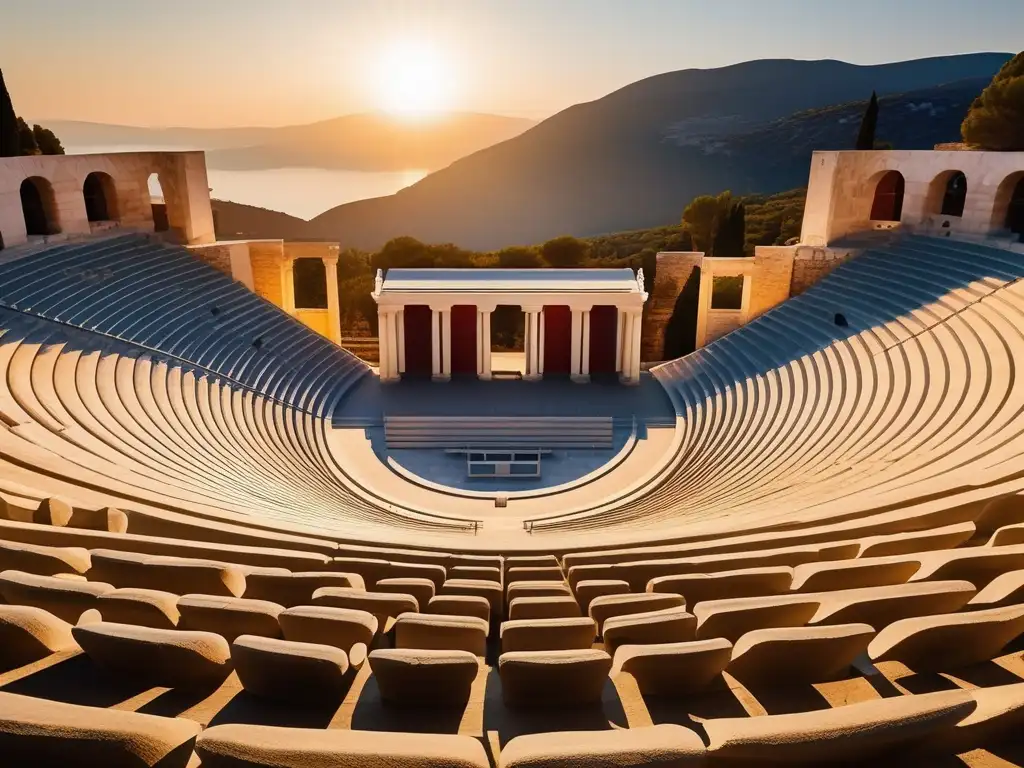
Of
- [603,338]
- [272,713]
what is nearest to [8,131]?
[603,338]

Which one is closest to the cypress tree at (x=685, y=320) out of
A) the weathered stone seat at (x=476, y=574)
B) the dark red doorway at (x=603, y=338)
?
the dark red doorway at (x=603, y=338)

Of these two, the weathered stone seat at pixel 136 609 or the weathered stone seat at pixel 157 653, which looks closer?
the weathered stone seat at pixel 157 653

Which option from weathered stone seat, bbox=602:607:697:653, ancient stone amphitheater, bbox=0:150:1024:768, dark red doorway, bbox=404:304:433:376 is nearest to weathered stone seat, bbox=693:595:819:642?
ancient stone amphitheater, bbox=0:150:1024:768

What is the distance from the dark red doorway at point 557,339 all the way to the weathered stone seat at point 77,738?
2314 cm

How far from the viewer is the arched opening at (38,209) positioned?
22.9m

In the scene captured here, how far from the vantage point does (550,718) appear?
173 inches

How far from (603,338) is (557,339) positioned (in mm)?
1608

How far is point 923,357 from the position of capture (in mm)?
17062

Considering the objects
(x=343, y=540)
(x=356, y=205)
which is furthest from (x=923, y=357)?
(x=356, y=205)

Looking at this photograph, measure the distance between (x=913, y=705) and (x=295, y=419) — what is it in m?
18.9

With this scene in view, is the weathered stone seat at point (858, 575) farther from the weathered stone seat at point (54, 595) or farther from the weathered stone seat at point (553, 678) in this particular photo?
the weathered stone seat at point (54, 595)

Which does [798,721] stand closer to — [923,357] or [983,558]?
[983,558]

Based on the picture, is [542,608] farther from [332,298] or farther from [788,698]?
[332,298]

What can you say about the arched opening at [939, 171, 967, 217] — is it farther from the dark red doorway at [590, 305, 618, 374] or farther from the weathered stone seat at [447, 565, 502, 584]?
the weathered stone seat at [447, 565, 502, 584]
